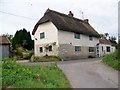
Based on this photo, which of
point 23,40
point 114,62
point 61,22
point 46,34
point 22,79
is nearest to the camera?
point 22,79

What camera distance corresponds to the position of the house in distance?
32.3 m

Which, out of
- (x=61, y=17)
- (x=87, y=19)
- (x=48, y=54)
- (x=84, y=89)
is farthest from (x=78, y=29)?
(x=84, y=89)

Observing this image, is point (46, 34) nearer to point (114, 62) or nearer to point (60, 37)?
point (60, 37)

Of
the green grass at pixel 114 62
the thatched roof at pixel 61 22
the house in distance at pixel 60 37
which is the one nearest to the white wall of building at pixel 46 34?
the house in distance at pixel 60 37

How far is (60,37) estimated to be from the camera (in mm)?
32375

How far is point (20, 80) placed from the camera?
10.0m

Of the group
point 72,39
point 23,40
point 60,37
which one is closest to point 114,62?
point 60,37

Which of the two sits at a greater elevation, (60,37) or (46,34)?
(46,34)

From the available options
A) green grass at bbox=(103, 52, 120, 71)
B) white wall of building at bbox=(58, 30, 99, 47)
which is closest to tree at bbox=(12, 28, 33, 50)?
white wall of building at bbox=(58, 30, 99, 47)

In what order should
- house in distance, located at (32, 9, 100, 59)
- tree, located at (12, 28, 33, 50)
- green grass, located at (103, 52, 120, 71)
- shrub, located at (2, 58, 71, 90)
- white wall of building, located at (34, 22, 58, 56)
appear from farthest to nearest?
tree, located at (12, 28, 33, 50), white wall of building, located at (34, 22, 58, 56), house in distance, located at (32, 9, 100, 59), green grass, located at (103, 52, 120, 71), shrub, located at (2, 58, 71, 90)

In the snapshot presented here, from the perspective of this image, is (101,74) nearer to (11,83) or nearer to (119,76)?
(119,76)

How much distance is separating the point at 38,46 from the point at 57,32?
5.36 meters

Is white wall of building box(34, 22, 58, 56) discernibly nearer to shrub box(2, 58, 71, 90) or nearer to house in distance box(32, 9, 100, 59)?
house in distance box(32, 9, 100, 59)

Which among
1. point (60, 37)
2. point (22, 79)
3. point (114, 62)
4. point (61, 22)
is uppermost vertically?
point (61, 22)
